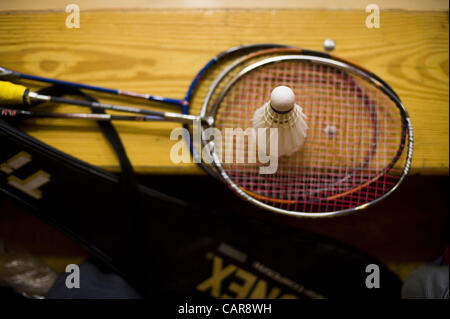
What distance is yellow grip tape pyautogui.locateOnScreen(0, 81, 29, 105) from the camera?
1.84 ft

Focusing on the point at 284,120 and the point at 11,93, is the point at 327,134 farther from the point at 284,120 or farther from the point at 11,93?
the point at 11,93

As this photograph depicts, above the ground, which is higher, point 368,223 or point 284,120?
point 284,120

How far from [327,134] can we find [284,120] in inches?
6.2

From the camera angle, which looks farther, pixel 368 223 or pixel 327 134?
pixel 368 223

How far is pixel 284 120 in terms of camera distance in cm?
52

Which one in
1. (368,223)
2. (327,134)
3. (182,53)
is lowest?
(368,223)

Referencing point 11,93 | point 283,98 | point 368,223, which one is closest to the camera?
point 283,98

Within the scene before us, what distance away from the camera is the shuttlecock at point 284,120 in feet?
1.52

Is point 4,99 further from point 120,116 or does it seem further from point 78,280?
point 78,280

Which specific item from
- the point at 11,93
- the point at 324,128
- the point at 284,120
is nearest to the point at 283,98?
the point at 284,120

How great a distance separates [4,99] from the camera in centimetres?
56

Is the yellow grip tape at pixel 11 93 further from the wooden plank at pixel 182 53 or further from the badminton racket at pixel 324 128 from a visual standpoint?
the badminton racket at pixel 324 128
